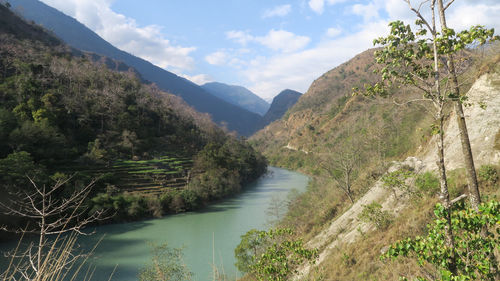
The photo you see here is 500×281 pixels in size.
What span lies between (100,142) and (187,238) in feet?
76.9

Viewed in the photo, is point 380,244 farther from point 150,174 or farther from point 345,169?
point 150,174

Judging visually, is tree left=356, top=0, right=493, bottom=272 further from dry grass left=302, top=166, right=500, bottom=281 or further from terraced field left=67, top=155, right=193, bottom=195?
terraced field left=67, top=155, right=193, bottom=195

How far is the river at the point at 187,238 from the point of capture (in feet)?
51.7

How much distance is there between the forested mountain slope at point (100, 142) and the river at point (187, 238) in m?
2.47

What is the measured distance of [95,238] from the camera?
67.5 feet

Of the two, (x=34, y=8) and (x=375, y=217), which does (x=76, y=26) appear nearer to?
(x=34, y=8)

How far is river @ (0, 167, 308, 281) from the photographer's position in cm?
1575

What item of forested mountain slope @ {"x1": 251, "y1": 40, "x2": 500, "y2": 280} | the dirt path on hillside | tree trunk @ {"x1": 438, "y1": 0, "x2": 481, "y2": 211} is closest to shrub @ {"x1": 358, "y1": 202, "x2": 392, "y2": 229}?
forested mountain slope @ {"x1": 251, "y1": 40, "x2": 500, "y2": 280}

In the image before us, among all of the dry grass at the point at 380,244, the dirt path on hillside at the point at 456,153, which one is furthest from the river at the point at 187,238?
the dry grass at the point at 380,244

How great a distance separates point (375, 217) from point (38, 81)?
155 ft

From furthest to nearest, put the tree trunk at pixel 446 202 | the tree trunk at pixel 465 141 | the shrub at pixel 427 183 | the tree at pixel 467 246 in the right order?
1. the shrub at pixel 427 183
2. the tree trunk at pixel 465 141
3. the tree trunk at pixel 446 202
4. the tree at pixel 467 246

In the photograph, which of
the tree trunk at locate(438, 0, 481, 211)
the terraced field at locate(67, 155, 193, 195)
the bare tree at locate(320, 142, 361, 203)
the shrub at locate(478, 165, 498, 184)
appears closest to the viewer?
the tree trunk at locate(438, 0, 481, 211)

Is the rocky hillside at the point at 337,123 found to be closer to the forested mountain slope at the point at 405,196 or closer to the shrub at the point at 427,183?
the forested mountain slope at the point at 405,196

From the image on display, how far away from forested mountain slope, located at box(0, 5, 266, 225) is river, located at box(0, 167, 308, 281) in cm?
247
